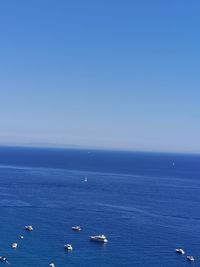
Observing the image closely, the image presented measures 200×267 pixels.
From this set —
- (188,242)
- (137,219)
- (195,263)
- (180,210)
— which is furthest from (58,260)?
(180,210)

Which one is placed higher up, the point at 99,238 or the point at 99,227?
the point at 99,238

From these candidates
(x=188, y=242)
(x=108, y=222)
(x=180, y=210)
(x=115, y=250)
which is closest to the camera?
(x=115, y=250)

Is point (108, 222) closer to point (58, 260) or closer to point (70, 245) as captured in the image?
point (70, 245)

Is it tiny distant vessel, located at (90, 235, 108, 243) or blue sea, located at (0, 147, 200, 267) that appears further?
tiny distant vessel, located at (90, 235, 108, 243)

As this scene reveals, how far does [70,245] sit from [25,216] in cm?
3600

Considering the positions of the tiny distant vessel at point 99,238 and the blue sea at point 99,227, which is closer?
the blue sea at point 99,227

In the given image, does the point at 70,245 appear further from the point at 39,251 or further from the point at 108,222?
the point at 108,222

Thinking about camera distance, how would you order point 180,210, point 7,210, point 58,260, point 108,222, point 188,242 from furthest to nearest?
1. point 180,210
2. point 7,210
3. point 108,222
4. point 188,242
5. point 58,260

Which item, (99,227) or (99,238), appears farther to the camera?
(99,227)

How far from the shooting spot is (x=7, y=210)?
146 metres

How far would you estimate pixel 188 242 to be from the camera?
117 metres

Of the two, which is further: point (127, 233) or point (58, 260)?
point (127, 233)

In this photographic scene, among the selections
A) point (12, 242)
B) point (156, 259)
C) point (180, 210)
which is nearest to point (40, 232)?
point (12, 242)

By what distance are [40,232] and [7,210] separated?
3045cm
